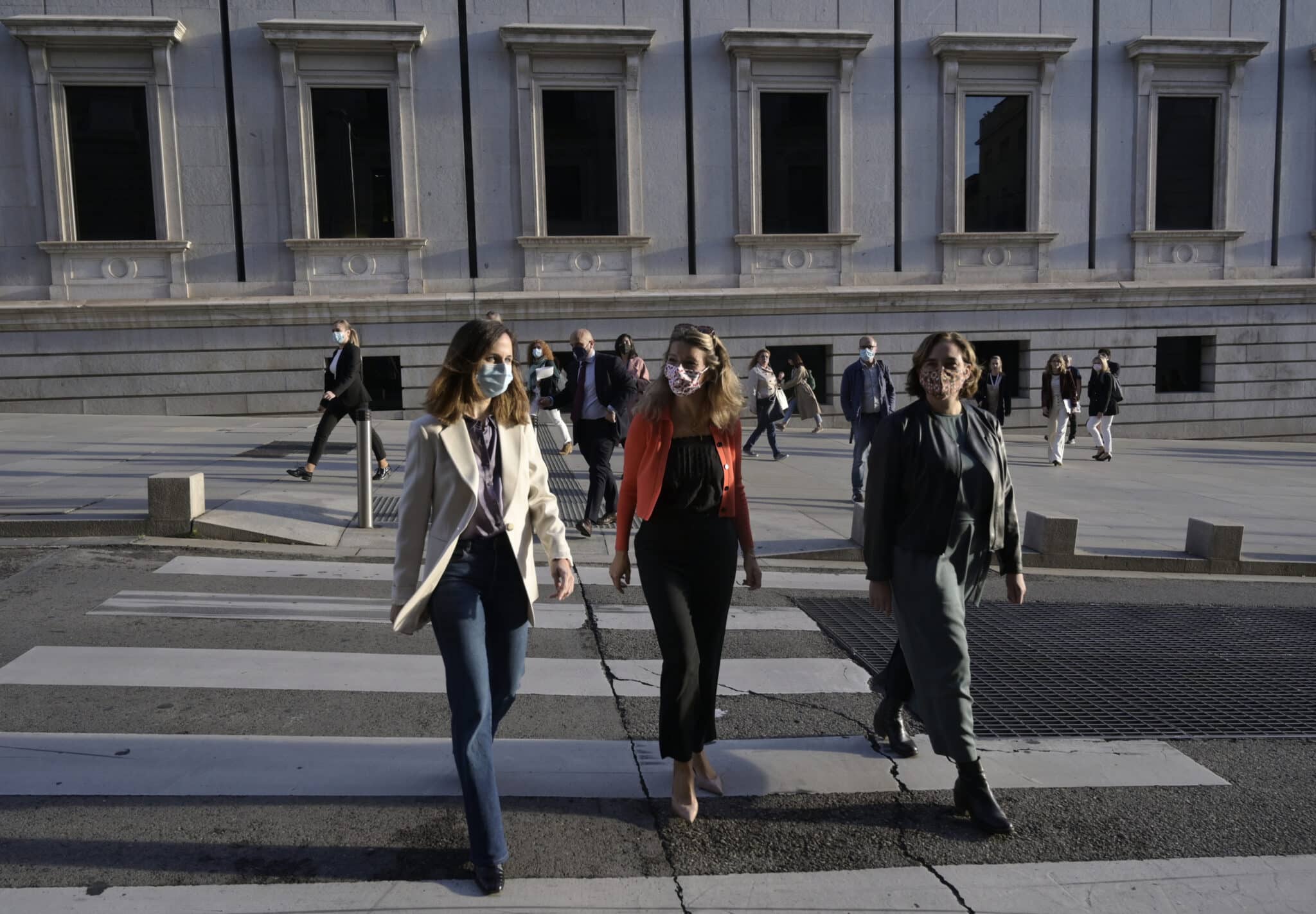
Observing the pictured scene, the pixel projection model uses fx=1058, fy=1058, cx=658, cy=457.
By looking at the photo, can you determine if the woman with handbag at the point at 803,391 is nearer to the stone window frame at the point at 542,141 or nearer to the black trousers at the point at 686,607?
the stone window frame at the point at 542,141

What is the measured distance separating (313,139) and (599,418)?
45.8ft

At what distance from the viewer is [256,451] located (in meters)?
14.9

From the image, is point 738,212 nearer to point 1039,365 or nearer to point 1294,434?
point 1039,365

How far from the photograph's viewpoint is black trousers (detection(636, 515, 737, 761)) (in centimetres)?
407

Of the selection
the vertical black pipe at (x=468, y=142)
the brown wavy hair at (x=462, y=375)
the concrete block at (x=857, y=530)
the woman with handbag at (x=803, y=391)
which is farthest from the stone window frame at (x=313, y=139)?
the brown wavy hair at (x=462, y=375)

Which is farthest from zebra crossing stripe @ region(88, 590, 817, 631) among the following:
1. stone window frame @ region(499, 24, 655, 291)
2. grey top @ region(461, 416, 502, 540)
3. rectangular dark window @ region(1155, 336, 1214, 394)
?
rectangular dark window @ region(1155, 336, 1214, 394)

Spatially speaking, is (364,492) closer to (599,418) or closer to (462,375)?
(599,418)

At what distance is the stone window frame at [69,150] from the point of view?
19.8m

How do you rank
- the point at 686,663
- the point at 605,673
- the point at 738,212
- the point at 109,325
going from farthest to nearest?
1. the point at 738,212
2. the point at 109,325
3. the point at 605,673
4. the point at 686,663

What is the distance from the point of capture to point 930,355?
426cm

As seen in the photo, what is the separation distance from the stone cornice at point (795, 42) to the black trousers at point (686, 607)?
1939 centimetres

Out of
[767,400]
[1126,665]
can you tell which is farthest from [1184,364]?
[1126,665]

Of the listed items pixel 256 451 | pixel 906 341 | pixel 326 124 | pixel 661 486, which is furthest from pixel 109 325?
pixel 661 486

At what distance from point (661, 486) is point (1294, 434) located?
25864 millimetres
